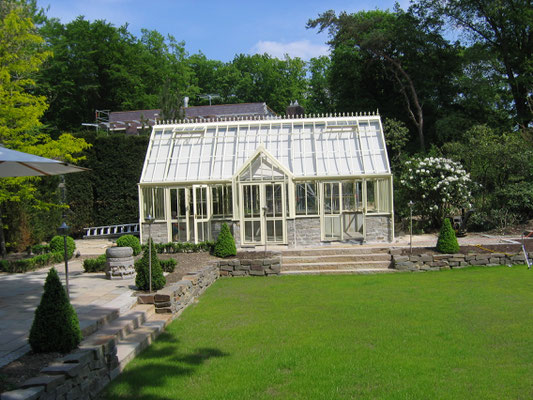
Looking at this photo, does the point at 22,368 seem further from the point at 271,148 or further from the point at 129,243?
the point at 271,148

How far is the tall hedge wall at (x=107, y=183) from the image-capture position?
70.7 feet

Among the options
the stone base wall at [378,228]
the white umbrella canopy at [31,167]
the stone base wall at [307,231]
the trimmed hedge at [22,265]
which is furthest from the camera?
the stone base wall at [378,228]

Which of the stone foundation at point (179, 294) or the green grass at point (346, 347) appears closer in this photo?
the green grass at point (346, 347)

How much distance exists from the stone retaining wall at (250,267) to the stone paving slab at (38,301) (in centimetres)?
303

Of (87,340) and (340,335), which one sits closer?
(87,340)

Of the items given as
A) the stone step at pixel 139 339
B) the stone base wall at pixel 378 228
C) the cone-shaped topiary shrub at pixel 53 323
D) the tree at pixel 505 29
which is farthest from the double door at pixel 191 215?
the tree at pixel 505 29

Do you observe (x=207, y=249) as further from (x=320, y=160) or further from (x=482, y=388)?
(x=482, y=388)

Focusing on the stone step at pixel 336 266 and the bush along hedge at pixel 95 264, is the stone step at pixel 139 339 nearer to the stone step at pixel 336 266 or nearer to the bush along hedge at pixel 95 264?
the bush along hedge at pixel 95 264

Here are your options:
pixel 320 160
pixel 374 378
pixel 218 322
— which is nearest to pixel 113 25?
pixel 320 160

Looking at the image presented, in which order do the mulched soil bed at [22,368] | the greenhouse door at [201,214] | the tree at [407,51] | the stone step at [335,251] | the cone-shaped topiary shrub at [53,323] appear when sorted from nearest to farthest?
1. the mulched soil bed at [22,368]
2. the cone-shaped topiary shrub at [53,323]
3. the stone step at [335,251]
4. the greenhouse door at [201,214]
5. the tree at [407,51]

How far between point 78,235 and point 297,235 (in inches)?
461

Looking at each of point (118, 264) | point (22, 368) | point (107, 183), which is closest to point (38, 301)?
point (118, 264)

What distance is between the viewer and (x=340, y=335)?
269 inches

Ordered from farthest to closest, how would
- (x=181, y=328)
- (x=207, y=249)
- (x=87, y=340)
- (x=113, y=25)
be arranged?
(x=113, y=25) < (x=207, y=249) < (x=181, y=328) < (x=87, y=340)
